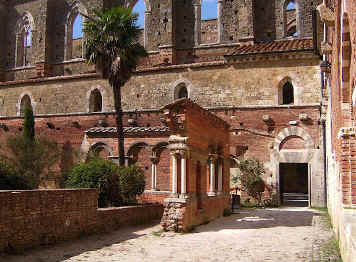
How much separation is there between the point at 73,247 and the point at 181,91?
53.0 ft

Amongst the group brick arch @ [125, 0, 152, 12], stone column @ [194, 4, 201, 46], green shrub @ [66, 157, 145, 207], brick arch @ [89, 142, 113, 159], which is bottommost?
green shrub @ [66, 157, 145, 207]

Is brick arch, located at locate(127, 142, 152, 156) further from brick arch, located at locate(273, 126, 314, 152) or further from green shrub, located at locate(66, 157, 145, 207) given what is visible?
brick arch, located at locate(273, 126, 314, 152)

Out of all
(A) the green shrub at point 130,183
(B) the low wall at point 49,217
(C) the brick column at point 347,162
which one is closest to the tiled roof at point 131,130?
(A) the green shrub at point 130,183

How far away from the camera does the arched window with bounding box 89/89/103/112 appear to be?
1087 inches

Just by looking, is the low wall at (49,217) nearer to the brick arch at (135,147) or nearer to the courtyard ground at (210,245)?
the courtyard ground at (210,245)

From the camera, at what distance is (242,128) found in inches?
886

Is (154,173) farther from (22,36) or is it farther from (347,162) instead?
(22,36)

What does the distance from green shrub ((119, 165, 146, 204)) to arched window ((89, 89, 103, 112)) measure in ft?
38.3

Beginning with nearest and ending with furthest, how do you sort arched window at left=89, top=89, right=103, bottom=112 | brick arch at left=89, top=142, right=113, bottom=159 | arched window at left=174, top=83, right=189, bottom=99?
brick arch at left=89, top=142, right=113, bottom=159 → arched window at left=174, top=83, right=189, bottom=99 → arched window at left=89, top=89, right=103, bottom=112

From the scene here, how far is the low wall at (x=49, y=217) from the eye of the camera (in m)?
9.48

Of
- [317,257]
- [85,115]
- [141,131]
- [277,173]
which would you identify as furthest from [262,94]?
[317,257]

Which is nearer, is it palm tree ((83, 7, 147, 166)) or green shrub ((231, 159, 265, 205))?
palm tree ((83, 7, 147, 166))

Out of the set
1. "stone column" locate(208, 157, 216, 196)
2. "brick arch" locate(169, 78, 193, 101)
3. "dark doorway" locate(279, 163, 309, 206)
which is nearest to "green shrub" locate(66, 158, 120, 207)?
"stone column" locate(208, 157, 216, 196)

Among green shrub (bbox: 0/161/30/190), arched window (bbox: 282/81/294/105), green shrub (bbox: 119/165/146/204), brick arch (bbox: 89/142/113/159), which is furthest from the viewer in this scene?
arched window (bbox: 282/81/294/105)
